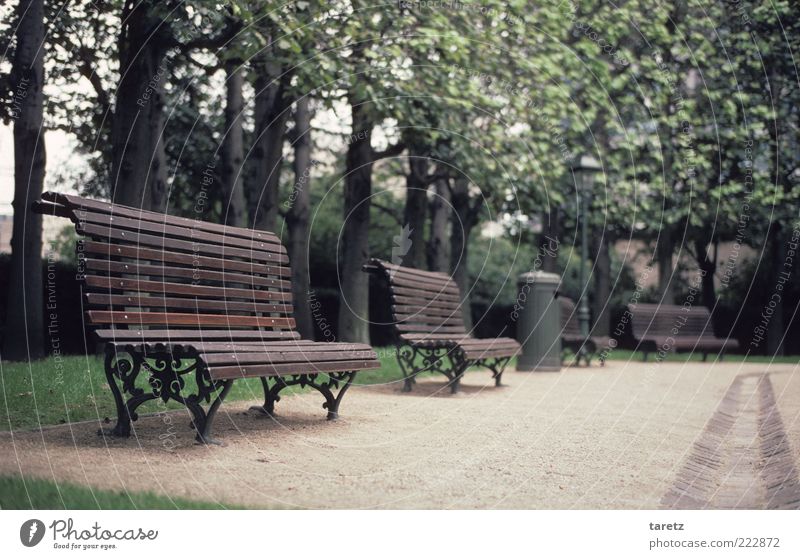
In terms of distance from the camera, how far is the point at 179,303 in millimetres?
5996

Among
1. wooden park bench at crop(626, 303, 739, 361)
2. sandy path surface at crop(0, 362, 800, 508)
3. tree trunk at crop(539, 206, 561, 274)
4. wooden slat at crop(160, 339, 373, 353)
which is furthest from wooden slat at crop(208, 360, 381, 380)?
tree trunk at crop(539, 206, 561, 274)

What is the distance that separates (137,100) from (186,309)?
163 inches

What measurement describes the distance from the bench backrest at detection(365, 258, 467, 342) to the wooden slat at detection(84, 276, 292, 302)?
216 centimetres

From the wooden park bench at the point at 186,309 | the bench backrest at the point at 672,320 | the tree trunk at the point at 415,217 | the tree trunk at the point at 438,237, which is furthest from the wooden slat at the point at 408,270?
the bench backrest at the point at 672,320

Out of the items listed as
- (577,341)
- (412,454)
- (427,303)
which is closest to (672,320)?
(577,341)

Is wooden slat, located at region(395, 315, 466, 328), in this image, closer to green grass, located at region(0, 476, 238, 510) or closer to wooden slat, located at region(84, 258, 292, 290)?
wooden slat, located at region(84, 258, 292, 290)

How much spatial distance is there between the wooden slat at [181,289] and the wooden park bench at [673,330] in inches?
462

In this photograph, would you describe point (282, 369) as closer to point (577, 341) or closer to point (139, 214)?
point (139, 214)

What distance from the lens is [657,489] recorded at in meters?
4.79

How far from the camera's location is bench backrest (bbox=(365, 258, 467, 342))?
927 centimetres

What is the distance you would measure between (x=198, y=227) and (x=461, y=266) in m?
13.2
